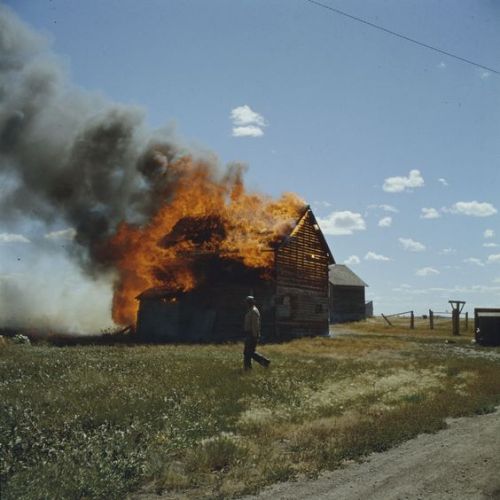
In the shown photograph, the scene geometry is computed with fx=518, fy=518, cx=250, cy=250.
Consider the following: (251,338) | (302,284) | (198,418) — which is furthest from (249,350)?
(302,284)

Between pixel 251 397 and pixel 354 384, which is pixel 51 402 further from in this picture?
pixel 354 384

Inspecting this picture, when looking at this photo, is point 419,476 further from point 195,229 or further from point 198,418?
point 195,229

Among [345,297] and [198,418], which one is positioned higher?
[345,297]

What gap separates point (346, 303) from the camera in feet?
203

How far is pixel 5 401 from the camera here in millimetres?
10172

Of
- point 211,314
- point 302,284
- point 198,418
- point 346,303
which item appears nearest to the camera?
point 198,418

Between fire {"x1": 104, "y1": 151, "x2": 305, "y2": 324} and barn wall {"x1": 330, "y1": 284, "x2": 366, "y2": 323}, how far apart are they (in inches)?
1104

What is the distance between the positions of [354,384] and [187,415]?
21.2ft

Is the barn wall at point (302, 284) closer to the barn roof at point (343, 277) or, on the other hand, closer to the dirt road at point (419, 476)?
the barn roof at point (343, 277)

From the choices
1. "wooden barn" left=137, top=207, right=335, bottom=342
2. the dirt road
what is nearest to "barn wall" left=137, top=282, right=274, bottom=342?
"wooden barn" left=137, top=207, right=335, bottom=342

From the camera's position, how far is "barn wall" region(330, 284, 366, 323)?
6106 centimetres

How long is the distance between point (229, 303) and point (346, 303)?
32.4 meters

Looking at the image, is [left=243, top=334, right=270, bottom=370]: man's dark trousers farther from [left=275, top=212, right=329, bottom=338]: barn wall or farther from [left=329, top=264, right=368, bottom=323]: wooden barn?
[left=329, top=264, right=368, bottom=323]: wooden barn

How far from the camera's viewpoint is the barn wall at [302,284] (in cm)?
3341
